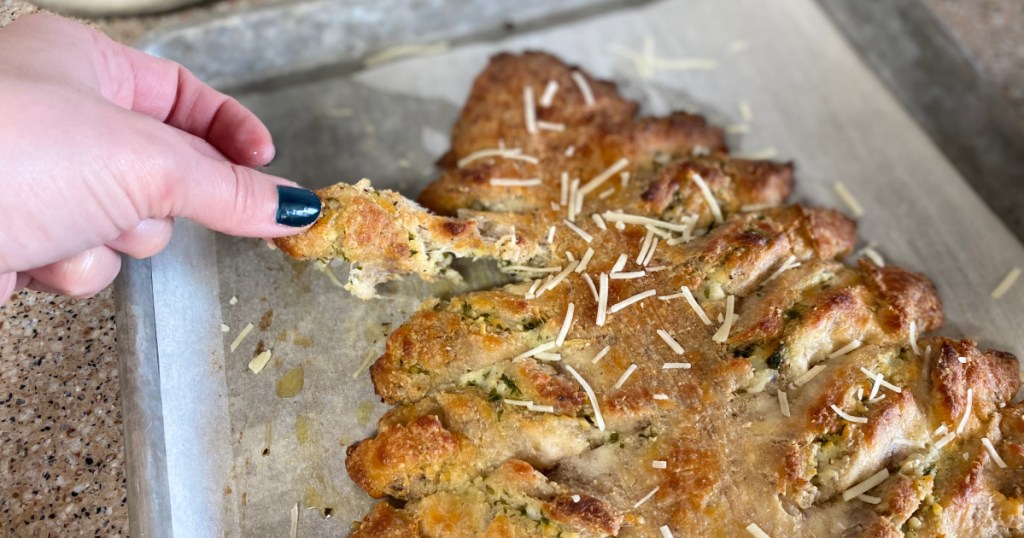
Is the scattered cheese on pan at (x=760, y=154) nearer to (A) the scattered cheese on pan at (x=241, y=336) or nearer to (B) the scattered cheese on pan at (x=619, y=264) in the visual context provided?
(B) the scattered cheese on pan at (x=619, y=264)

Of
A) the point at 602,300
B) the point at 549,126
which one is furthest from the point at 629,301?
the point at 549,126

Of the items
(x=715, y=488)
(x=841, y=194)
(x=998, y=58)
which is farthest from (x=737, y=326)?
(x=998, y=58)

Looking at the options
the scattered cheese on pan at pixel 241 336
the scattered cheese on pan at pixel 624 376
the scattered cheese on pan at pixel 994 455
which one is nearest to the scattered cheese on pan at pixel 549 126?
the scattered cheese on pan at pixel 624 376

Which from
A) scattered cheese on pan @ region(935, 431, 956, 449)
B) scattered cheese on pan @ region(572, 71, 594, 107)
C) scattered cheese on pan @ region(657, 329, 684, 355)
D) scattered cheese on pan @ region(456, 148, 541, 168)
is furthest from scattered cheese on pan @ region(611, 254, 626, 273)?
scattered cheese on pan @ region(935, 431, 956, 449)

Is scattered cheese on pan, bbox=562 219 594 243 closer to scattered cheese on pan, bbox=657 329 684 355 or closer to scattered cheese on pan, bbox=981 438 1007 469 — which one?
scattered cheese on pan, bbox=657 329 684 355

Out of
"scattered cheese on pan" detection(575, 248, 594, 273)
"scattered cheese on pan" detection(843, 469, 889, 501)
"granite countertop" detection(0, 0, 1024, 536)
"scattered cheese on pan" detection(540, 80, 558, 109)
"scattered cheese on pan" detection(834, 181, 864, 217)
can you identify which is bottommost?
"granite countertop" detection(0, 0, 1024, 536)

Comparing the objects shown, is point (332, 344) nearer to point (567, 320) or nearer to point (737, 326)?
point (567, 320)
